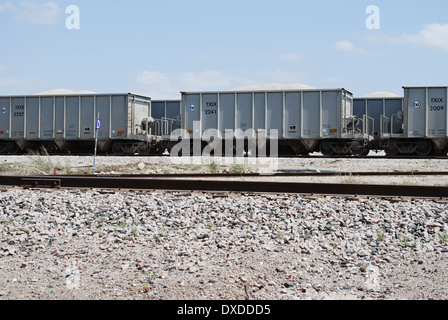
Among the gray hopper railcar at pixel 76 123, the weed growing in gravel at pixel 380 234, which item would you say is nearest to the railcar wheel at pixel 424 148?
the gray hopper railcar at pixel 76 123

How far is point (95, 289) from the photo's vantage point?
11.8 ft

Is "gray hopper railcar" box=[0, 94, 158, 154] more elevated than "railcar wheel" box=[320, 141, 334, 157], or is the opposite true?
"gray hopper railcar" box=[0, 94, 158, 154]

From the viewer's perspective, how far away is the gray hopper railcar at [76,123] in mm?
21812

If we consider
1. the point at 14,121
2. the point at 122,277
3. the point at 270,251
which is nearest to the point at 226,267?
the point at 270,251

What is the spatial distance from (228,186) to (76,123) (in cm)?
1684

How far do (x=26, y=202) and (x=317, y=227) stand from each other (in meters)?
4.39

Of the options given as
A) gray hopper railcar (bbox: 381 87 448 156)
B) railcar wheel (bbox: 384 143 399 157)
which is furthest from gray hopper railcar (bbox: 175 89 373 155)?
gray hopper railcar (bbox: 381 87 448 156)

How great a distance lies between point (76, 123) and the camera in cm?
2242

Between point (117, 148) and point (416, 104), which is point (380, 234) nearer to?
point (416, 104)

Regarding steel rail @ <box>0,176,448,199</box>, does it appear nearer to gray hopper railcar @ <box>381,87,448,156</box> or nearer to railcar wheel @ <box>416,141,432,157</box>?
gray hopper railcar @ <box>381,87,448,156</box>

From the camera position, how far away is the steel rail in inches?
277

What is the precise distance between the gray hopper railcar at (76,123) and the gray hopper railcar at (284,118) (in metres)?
3.02

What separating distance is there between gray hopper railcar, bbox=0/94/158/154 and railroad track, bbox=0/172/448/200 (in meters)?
13.1
